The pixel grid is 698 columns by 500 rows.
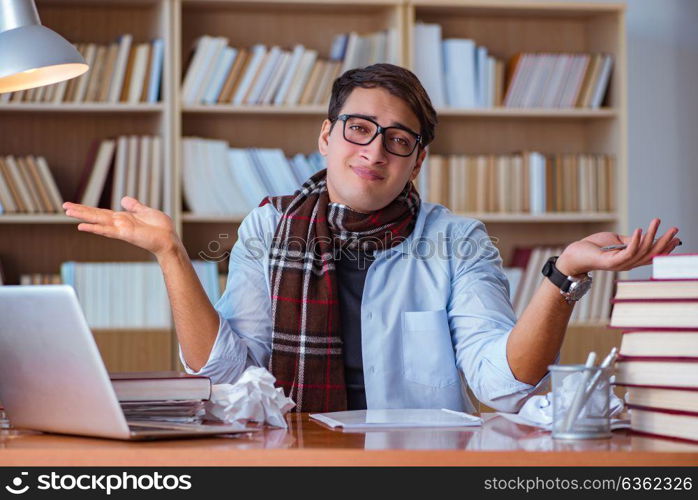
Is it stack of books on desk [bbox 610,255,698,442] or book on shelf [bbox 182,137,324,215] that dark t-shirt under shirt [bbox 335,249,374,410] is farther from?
book on shelf [bbox 182,137,324,215]

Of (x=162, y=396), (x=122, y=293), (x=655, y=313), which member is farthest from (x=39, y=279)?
(x=655, y=313)

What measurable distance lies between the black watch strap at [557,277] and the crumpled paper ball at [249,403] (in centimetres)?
44

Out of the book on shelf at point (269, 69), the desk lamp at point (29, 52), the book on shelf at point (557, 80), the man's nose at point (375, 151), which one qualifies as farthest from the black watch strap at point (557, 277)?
the book on shelf at point (557, 80)

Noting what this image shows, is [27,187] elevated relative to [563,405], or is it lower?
elevated

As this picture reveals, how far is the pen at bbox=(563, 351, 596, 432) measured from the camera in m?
1.14

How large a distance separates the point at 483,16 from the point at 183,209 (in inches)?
55.9

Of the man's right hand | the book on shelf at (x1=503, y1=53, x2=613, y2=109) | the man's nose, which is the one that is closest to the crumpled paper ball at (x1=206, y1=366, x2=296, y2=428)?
the man's right hand

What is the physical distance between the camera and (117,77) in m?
3.40

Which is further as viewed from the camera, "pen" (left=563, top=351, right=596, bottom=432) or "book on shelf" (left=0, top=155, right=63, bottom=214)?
"book on shelf" (left=0, top=155, right=63, bottom=214)

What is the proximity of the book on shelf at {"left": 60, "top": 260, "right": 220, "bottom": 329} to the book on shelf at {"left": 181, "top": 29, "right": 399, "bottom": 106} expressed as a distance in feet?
2.12

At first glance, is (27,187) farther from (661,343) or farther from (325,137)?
(661,343)

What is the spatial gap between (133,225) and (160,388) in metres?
0.33
